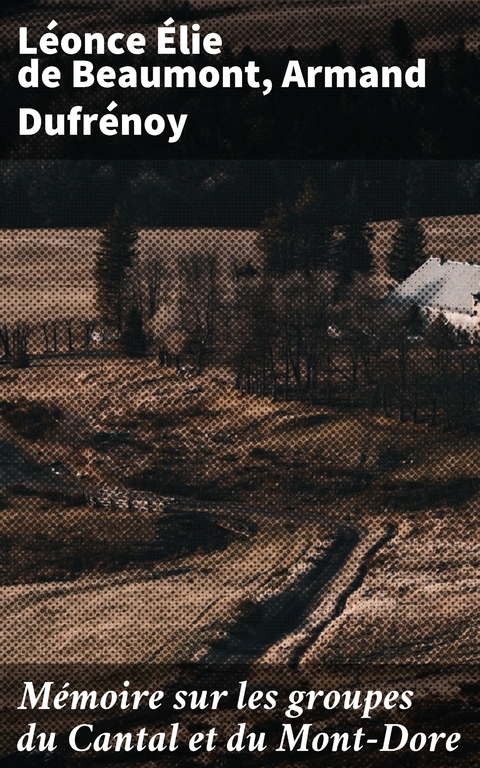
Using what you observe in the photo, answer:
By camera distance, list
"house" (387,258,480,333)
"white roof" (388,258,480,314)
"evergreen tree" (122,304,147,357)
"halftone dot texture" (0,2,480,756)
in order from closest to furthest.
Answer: "halftone dot texture" (0,2,480,756) → "house" (387,258,480,333) → "white roof" (388,258,480,314) → "evergreen tree" (122,304,147,357)

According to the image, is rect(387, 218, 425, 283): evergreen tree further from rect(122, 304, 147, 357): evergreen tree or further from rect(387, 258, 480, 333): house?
rect(122, 304, 147, 357): evergreen tree

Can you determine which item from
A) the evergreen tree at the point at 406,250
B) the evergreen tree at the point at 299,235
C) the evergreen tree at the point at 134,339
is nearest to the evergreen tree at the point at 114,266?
the evergreen tree at the point at 134,339

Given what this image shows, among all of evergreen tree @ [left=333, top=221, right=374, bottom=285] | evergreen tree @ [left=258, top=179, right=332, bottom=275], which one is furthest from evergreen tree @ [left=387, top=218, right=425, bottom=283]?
evergreen tree @ [left=258, top=179, right=332, bottom=275]

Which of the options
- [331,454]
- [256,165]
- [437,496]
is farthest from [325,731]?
[256,165]

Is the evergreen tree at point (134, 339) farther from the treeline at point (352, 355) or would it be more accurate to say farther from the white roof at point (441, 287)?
the white roof at point (441, 287)

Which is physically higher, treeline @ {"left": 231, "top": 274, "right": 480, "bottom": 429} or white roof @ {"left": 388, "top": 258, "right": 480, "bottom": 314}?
white roof @ {"left": 388, "top": 258, "right": 480, "bottom": 314}
